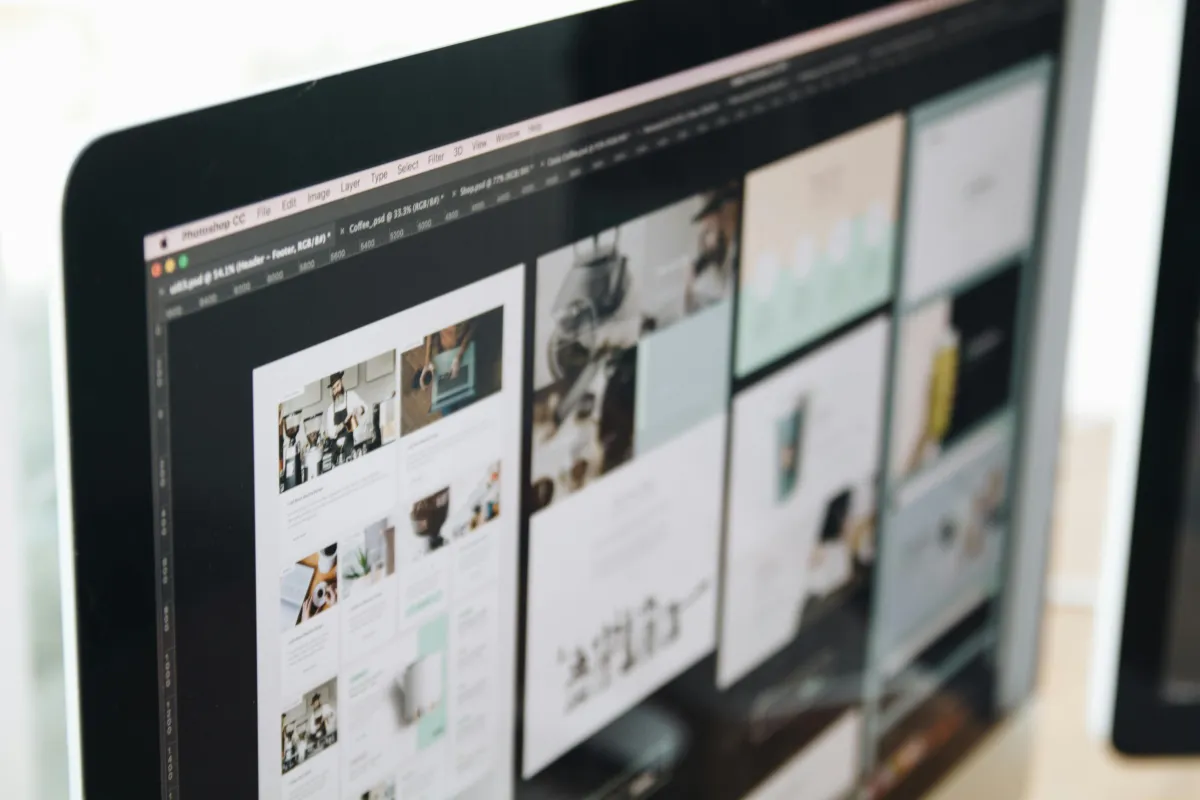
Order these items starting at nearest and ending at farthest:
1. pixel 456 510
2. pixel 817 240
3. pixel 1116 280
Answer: pixel 456 510, pixel 817 240, pixel 1116 280

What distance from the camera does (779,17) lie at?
1.59 feet

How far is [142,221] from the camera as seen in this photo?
0.31 m

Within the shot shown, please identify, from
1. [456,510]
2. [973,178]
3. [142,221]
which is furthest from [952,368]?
[142,221]

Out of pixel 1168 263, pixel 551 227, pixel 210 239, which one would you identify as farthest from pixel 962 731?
pixel 210 239

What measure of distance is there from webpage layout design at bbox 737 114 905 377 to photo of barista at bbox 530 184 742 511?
0.03 metres

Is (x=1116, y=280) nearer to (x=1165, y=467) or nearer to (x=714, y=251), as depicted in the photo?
(x=1165, y=467)

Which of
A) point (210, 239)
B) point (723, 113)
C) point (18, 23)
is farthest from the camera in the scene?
point (18, 23)

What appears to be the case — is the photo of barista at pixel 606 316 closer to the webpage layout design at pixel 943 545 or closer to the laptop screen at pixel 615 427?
the laptop screen at pixel 615 427

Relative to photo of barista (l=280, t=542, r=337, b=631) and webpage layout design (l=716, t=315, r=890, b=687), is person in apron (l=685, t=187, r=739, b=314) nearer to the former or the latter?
webpage layout design (l=716, t=315, r=890, b=687)

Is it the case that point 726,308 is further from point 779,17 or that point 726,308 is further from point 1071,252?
point 1071,252

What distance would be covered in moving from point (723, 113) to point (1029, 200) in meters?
0.31

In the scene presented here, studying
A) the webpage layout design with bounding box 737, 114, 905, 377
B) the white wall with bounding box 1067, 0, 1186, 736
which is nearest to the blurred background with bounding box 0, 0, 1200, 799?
the white wall with bounding box 1067, 0, 1186, 736

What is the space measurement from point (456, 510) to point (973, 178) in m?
0.34

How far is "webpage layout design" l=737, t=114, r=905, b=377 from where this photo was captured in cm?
52
